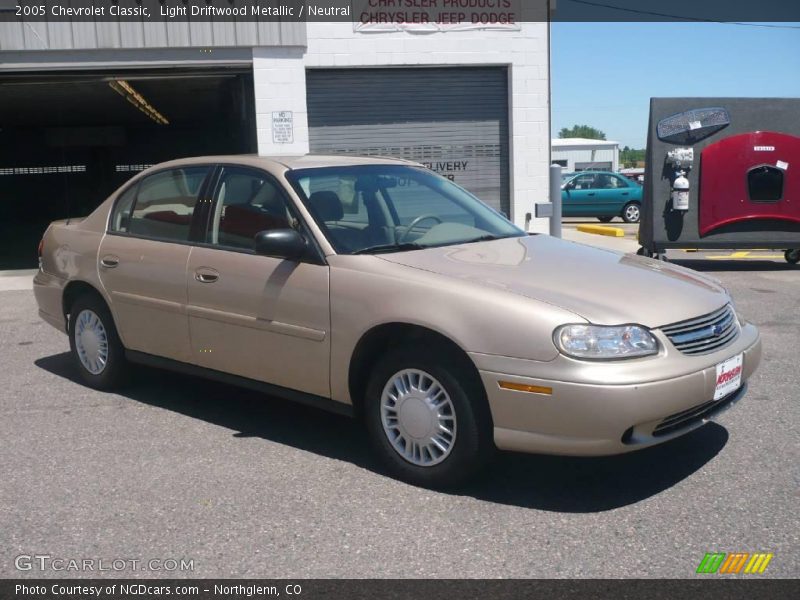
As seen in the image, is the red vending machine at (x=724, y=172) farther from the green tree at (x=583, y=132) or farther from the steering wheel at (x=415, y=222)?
the green tree at (x=583, y=132)

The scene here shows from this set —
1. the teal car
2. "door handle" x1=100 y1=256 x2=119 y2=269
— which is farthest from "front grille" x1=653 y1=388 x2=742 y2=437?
the teal car

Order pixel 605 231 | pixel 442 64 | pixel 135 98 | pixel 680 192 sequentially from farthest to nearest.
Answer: pixel 135 98 < pixel 605 231 < pixel 442 64 < pixel 680 192

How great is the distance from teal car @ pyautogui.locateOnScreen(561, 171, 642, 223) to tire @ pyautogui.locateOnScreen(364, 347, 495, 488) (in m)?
20.5

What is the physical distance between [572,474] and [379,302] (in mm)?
1295

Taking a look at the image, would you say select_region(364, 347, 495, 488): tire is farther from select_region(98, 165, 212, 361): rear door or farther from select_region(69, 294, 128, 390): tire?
select_region(69, 294, 128, 390): tire

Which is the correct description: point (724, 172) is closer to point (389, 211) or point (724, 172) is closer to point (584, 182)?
point (389, 211)

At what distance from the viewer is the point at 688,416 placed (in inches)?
156

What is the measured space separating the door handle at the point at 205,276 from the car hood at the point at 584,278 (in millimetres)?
1092

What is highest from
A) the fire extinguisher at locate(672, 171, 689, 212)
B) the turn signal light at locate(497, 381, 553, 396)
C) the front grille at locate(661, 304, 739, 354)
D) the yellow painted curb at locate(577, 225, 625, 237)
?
the fire extinguisher at locate(672, 171, 689, 212)

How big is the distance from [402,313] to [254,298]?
1039 millimetres

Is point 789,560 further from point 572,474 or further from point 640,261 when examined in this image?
point 640,261

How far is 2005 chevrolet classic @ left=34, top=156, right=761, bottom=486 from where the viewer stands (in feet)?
12.3

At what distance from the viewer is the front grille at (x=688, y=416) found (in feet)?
12.7

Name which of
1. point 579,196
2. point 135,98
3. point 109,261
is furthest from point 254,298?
point 579,196
